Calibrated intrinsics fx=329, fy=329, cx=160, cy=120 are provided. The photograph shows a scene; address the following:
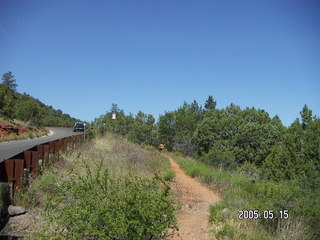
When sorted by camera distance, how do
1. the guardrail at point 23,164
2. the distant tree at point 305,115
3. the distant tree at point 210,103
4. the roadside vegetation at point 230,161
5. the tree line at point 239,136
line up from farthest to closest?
the distant tree at point 210,103, the distant tree at point 305,115, the tree line at point 239,136, the roadside vegetation at point 230,161, the guardrail at point 23,164

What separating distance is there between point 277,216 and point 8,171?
5391mm

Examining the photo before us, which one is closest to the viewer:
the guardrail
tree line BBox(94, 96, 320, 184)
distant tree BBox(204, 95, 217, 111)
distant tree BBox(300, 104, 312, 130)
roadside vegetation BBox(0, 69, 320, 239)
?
the guardrail

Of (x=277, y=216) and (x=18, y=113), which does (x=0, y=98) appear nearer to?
(x=18, y=113)

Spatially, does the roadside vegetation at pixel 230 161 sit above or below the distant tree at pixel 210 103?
below

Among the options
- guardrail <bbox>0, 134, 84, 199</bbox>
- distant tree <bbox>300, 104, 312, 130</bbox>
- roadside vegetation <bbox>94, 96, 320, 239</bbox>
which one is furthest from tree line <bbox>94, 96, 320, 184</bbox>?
guardrail <bbox>0, 134, 84, 199</bbox>

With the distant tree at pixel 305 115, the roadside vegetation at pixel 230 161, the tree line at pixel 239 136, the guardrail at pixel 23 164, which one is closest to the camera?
the guardrail at pixel 23 164

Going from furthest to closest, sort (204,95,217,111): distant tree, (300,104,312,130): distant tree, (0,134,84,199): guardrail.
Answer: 1. (204,95,217,111): distant tree
2. (300,104,312,130): distant tree
3. (0,134,84,199): guardrail
